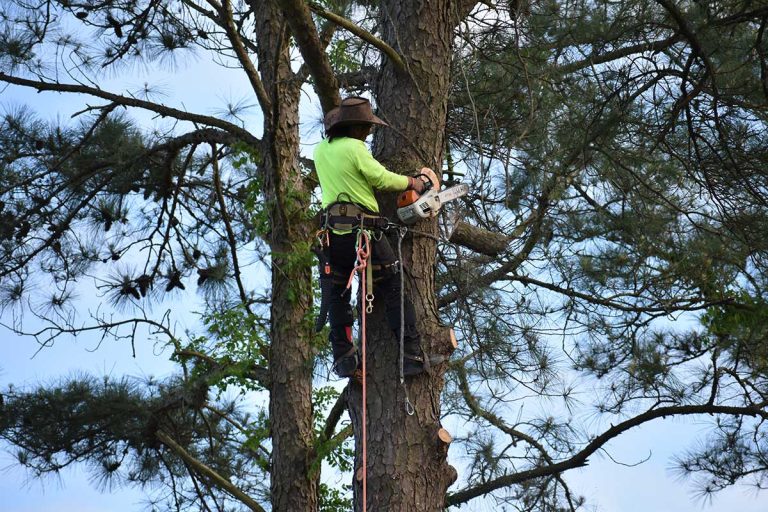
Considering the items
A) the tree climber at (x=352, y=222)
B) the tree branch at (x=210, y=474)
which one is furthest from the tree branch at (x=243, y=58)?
the tree branch at (x=210, y=474)

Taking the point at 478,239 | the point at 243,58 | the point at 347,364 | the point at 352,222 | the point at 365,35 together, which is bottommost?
the point at 347,364

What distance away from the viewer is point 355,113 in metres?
4.63

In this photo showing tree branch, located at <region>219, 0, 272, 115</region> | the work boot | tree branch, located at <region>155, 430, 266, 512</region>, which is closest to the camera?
the work boot

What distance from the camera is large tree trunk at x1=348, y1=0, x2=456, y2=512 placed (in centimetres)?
437

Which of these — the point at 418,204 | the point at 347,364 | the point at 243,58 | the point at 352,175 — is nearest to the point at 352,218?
the point at 352,175

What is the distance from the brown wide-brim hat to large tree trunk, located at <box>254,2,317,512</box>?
2.23m

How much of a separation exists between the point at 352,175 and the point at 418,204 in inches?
13.3

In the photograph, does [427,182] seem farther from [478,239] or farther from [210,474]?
[210,474]

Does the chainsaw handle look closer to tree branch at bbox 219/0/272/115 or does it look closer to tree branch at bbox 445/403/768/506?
tree branch at bbox 219/0/272/115

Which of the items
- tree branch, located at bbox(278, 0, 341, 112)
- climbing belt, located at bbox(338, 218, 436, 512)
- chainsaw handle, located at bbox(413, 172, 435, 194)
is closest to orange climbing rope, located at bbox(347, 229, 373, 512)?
climbing belt, located at bbox(338, 218, 436, 512)

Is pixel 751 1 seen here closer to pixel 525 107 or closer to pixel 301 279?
pixel 525 107

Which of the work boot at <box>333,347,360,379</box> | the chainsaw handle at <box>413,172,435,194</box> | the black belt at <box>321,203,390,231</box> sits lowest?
the work boot at <box>333,347,360,379</box>

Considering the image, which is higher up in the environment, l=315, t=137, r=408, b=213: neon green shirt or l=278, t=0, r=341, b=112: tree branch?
l=278, t=0, r=341, b=112: tree branch

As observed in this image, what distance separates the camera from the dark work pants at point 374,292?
4.46 m
